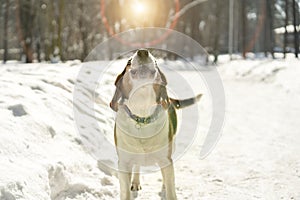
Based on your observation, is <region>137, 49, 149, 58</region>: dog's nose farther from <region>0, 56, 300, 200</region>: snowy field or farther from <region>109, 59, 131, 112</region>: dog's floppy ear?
<region>0, 56, 300, 200</region>: snowy field

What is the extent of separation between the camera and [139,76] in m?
3.00

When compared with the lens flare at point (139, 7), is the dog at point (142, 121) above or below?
below

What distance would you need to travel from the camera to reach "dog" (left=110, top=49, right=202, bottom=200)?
3.15 m

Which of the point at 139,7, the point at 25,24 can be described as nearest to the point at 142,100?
the point at 25,24

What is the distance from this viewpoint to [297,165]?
5469mm

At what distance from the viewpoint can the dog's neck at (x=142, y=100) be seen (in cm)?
318

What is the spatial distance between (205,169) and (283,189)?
4.11ft

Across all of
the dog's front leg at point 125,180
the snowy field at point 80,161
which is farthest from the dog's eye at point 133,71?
the snowy field at point 80,161

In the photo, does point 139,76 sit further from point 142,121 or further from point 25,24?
point 25,24

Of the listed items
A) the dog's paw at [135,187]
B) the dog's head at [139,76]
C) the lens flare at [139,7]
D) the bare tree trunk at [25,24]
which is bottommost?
the dog's paw at [135,187]

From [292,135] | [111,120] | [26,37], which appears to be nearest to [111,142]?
[111,120]

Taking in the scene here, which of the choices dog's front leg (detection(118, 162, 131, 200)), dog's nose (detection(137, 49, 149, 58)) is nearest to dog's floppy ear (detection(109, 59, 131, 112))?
dog's nose (detection(137, 49, 149, 58))

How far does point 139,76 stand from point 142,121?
59 cm

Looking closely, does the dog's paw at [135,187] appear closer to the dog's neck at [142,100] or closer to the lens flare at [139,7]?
the dog's neck at [142,100]
